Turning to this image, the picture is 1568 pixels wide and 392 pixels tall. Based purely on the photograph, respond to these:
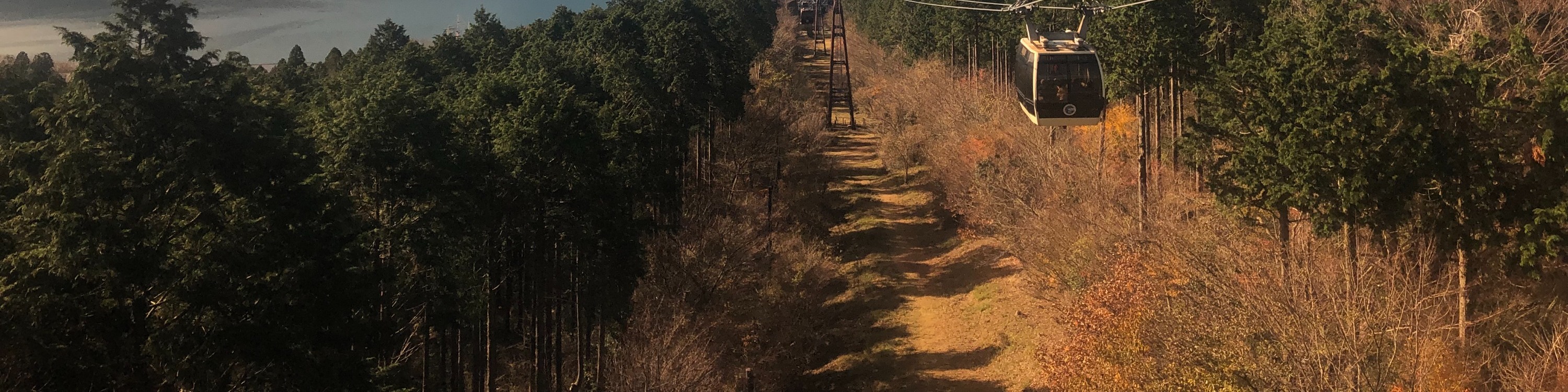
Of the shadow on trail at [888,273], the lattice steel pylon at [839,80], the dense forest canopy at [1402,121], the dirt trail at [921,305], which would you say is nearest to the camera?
the dense forest canopy at [1402,121]

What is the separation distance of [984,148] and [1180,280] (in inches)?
920

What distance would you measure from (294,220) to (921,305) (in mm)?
28894

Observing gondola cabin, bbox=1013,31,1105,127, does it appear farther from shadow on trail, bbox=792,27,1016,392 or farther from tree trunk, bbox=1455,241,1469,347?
shadow on trail, bbox=792,27,1016,392

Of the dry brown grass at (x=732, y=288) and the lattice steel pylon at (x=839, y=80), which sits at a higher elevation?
the lattice steel pylon at (x=839, y=80)

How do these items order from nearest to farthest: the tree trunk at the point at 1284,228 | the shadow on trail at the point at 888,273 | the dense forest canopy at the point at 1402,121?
the dense forest canopy at the point at 1402,121 < the tree trunk at the point at 1284,228 < the shadow on trail at the point at 888,273

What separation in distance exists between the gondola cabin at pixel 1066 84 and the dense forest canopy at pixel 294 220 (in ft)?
36.5

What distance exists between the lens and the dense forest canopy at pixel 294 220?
41.5 ft

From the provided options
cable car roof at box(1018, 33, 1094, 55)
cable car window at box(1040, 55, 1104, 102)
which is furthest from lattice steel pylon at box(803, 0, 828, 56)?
cable car window at box(1040, 55, 1104, 102)

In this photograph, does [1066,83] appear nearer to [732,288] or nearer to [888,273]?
[732,288]

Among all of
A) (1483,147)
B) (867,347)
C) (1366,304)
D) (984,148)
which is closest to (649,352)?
(867,347)

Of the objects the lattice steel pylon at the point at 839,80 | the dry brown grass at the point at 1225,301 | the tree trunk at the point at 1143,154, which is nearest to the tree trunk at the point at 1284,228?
the dry brown grass at the point at 1225,301

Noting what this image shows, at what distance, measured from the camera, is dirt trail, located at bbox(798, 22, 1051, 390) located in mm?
32531

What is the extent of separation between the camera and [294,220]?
569 inches

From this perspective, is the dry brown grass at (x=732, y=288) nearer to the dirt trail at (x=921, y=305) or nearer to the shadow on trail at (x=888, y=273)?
the shadow on trail at (x=888, y=273)
